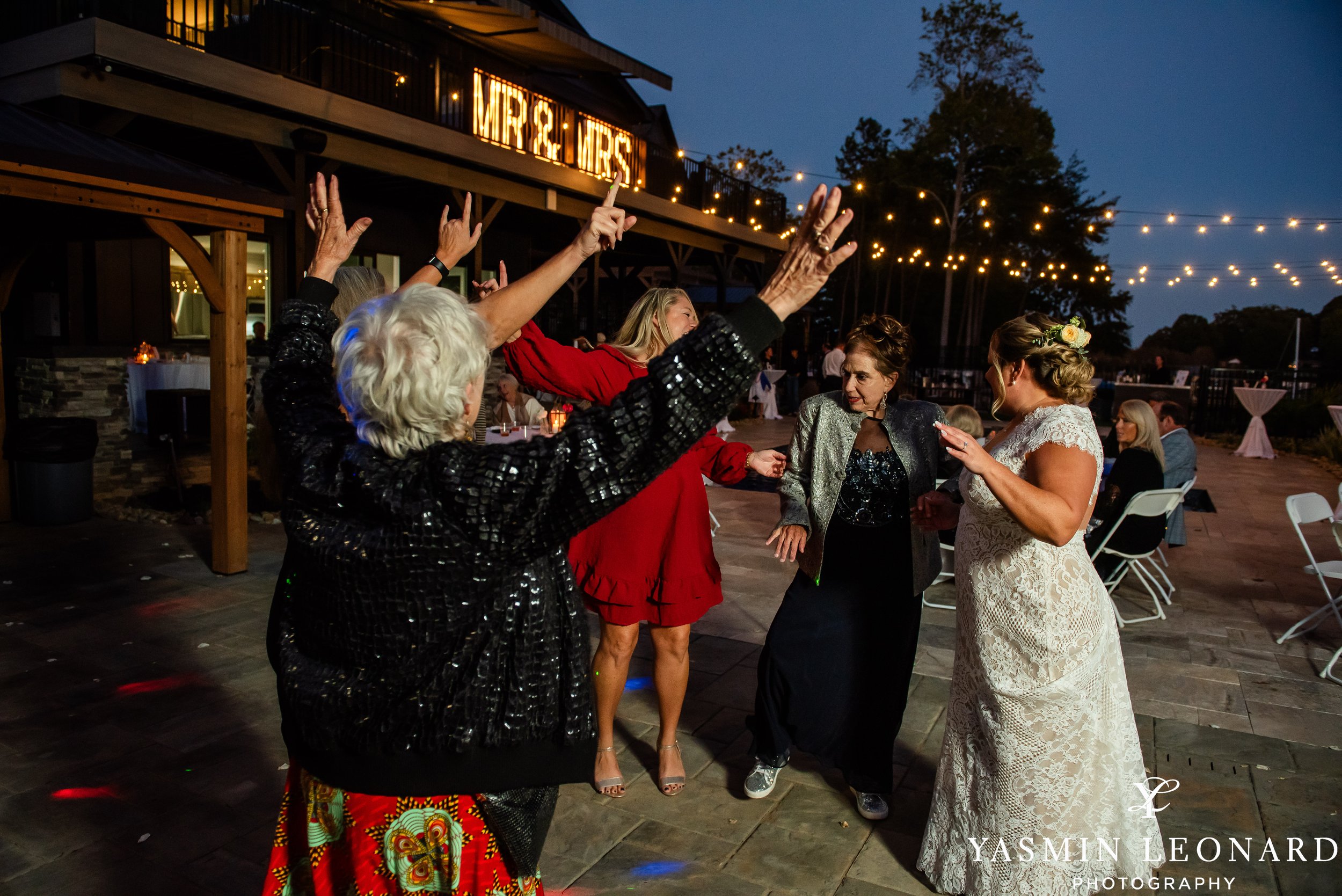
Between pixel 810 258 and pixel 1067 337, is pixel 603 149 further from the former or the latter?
pixel 810 258

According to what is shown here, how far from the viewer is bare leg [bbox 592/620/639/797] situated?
9.76 ft

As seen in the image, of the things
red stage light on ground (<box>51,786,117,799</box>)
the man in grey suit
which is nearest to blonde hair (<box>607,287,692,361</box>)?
red stage light on ground (<box>51,786,117,799</box>)

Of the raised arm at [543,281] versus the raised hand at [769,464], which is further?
the raised hand at [769,464]

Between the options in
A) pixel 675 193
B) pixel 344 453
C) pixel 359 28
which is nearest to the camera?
pixel 344 453

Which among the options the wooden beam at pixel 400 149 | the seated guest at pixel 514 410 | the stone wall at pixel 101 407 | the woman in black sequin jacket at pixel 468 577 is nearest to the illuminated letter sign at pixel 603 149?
the wooden beam at pixel 400 149

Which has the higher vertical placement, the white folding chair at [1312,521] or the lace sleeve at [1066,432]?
Result: the lace sleeve at [1066,432]

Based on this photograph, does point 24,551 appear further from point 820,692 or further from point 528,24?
point 528,24

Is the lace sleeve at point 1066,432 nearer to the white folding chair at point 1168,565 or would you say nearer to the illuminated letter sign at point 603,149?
the white folding chair at point 1168,565

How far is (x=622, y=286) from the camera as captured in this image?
19797 mm

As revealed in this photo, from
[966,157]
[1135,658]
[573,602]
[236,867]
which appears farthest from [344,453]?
[966,157]

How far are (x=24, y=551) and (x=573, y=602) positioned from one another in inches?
265

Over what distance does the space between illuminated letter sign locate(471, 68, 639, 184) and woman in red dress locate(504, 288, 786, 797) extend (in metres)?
8.53

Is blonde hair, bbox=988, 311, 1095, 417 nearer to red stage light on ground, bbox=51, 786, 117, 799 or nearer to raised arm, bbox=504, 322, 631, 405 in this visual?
raised arm, bbox=504, 322, 631, 405

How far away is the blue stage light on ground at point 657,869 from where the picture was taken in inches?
102
